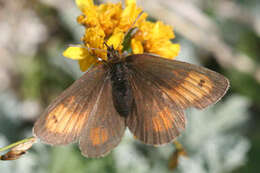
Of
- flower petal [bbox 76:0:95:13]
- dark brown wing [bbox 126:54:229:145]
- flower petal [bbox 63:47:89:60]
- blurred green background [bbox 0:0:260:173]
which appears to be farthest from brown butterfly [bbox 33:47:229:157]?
blurred green background [bbox 0:0:260:173]

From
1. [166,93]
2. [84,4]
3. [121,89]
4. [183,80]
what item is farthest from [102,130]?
[84,4]

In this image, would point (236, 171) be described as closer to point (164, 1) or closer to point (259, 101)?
point (259, 101)

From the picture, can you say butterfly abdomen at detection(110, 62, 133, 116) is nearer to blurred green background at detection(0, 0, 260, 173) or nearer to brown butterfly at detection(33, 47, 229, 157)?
brown butterfly at detection(33, 47, 229, 157)

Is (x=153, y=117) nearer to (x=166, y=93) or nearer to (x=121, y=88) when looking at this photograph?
(x=166, y=93)

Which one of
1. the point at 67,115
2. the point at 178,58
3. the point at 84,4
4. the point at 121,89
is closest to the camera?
the point at 67,115

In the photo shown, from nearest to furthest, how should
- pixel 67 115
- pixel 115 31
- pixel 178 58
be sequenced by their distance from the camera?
pixel 67 115, pixel 115 31, pixel 178 58

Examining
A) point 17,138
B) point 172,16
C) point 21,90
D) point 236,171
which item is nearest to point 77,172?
point 17,138
